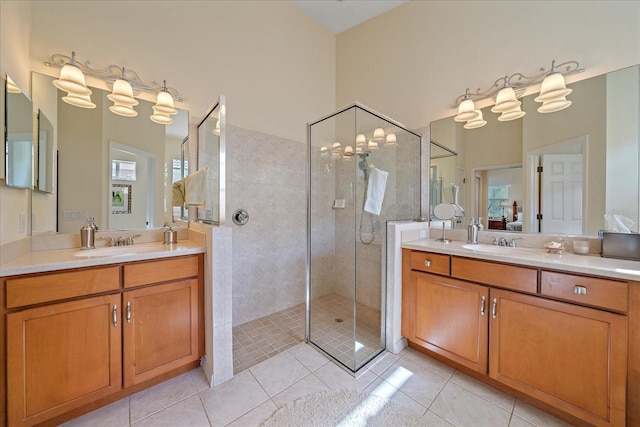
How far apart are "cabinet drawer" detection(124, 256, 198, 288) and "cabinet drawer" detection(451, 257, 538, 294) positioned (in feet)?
5.93

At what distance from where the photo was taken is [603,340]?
3.90 feet

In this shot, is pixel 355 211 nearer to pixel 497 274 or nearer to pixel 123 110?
pixel 497 274

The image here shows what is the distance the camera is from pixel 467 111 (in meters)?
2.11

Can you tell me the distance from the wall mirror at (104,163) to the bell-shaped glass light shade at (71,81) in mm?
68

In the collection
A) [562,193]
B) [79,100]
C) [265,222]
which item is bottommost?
[265,222]

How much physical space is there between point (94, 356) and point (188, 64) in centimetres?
225

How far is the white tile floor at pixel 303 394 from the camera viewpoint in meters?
1.35

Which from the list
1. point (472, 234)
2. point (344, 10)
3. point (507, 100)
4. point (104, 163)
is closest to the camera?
point (104, 163)

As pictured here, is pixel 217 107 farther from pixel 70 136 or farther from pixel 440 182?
pixel 440 182

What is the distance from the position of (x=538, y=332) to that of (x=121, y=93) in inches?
123

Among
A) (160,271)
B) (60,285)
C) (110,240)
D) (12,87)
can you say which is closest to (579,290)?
(160,271)

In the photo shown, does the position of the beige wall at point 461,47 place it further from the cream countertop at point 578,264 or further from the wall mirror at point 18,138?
the wall mirror at point 18,138

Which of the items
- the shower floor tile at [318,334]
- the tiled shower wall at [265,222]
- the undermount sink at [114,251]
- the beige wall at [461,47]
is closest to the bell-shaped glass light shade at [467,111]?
the beige wall at [461,47]

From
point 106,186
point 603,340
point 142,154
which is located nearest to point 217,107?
point 142,154
